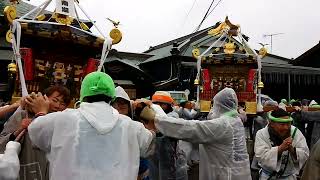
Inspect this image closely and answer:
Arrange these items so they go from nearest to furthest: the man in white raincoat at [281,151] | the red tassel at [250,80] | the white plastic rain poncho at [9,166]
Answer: the white plastic rain poncho at [9,166]
the man in white raincoat at [281,151]
the red tassel at [250,80]

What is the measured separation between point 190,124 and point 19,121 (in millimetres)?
1651

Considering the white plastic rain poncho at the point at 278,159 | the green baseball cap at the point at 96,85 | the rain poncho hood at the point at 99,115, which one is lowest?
the white plastic rain poncho at the point at 278,159

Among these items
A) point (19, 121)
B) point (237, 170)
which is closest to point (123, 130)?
point (19, 121)

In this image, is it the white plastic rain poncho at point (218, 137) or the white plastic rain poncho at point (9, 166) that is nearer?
the white plastic rain poncho at point (9, 166)

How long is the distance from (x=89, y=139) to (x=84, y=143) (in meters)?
0.04

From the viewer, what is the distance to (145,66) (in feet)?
67.3

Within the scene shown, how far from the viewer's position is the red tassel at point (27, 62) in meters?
4.82

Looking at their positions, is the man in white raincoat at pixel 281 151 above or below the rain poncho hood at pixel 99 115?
below

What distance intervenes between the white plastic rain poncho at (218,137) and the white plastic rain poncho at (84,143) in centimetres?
123

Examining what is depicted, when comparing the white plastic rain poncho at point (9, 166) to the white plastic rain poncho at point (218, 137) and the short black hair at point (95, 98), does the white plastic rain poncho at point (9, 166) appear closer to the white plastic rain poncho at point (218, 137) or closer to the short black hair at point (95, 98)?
the short black hair at point (95, 98)

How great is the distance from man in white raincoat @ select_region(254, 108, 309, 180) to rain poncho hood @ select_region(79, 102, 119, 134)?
2.45 m

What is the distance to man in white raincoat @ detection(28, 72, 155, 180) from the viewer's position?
104 inches

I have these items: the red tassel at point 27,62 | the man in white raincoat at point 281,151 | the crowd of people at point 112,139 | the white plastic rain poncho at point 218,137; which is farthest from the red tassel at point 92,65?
the man in white raincoat at point 281,151

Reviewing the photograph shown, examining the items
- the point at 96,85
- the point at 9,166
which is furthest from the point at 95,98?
the point at 9,166
